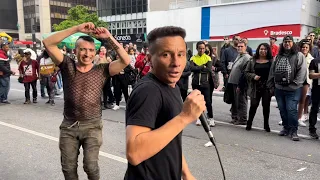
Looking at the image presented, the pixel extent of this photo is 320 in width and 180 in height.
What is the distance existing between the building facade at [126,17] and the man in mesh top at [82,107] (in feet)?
137

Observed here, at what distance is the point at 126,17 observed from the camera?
4806 cm

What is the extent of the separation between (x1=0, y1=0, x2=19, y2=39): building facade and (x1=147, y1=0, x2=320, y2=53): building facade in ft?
236

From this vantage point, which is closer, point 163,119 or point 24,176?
point 163,119

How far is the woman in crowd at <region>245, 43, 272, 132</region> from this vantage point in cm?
615

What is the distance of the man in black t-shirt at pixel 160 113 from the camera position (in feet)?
4.88

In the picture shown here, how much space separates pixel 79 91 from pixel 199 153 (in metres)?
2.63

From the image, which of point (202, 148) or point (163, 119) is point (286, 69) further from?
point (163, 119)

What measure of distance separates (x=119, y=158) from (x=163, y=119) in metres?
3.42

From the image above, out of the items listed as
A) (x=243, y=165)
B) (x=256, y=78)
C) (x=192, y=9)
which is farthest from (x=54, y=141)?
(x=192, y=9)

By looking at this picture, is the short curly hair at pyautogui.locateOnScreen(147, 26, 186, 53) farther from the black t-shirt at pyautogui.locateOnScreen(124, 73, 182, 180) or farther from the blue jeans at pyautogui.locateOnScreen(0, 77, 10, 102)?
the blue jeans at pyautogui.locateOnScreen(0, 77, 10, 102)

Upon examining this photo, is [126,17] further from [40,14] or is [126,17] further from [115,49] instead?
[115,49]

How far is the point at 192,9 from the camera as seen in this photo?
1296 inches

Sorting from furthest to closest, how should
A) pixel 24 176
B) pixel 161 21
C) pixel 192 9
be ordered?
pixel 161 21
pixel 192 9
pixel 24 176

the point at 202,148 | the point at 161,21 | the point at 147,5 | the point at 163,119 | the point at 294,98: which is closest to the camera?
the point at 163,119
